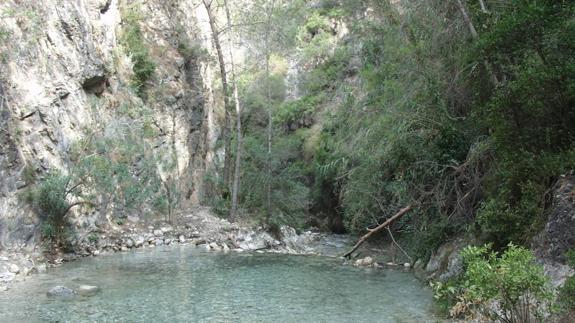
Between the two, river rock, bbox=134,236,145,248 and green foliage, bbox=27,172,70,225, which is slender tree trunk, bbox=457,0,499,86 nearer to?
green foliage, bbox=27,172,70,225

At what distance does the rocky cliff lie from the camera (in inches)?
455

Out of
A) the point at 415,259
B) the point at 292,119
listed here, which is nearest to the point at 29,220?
the point at 415,259

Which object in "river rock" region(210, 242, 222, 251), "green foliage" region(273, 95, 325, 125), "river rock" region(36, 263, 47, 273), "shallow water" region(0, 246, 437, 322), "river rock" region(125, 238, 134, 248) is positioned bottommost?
"shallow water" region(0, 246, 437, 322)

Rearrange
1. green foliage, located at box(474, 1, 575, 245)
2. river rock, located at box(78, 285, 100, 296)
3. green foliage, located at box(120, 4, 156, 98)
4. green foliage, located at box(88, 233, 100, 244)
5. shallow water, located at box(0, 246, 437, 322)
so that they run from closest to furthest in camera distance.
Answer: green foliage, located at box(474, 1, 575, 245)
shallow water, located at box(0, 246, 437, 322)
river rock, located at box(78, 285, 100, 296)
green foliage, located at box(88, 233, 100, 244)
green foliage, located at box(120, 4, 156, 98)

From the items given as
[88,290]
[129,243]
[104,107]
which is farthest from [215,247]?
[88,290]

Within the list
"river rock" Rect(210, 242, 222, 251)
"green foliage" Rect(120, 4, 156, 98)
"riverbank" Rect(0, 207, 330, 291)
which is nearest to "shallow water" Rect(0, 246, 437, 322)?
"riverbank" Rect(0, 207, 330, 291)

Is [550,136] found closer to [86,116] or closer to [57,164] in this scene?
[57,164]

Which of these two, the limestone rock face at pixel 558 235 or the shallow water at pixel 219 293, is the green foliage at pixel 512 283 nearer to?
the limestone rock face at pixel 558 235

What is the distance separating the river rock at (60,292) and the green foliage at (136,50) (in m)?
10.6

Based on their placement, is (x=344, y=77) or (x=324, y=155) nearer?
(x=344, y=77)

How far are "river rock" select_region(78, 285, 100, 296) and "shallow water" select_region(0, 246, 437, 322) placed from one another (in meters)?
0.16

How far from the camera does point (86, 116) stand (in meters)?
14.4

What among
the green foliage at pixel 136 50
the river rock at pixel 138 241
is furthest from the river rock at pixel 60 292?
the green foliage at pixel 136 50

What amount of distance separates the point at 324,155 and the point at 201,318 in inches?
535
